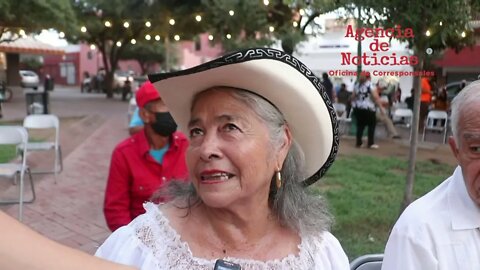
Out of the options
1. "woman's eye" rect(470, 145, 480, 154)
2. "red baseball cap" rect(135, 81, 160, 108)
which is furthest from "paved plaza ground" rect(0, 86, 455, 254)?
"woman's eye" rect(470, 145, 480, 154)

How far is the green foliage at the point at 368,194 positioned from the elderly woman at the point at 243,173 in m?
1.79

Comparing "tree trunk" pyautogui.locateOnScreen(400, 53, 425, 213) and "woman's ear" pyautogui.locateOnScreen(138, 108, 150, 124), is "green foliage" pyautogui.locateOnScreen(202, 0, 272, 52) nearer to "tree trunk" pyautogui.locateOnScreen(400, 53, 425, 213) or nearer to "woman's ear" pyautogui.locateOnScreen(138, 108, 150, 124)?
"tree trunk" pyautogui.locateOnScreen(400, 53, 425, 213)

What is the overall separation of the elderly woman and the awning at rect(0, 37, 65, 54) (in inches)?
1027

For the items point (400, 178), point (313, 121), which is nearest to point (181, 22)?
point (400, 178)

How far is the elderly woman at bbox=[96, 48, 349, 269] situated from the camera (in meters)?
1.46

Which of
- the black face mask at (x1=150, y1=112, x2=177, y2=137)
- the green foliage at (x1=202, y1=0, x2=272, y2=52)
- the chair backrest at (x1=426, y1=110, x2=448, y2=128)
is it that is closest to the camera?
the black face mask at (x1=150, y1=112, x2=177, y2=137)

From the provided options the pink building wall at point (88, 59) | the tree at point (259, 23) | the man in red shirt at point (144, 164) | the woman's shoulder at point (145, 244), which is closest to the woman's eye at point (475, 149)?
the woman's shoulder at point (145, 244)

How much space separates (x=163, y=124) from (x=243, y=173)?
68.0 inches

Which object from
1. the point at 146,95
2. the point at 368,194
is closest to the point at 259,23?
the point at 368,194

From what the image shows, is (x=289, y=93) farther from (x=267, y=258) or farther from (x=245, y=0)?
(x=245, y=0)

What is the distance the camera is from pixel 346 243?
15.2 feet

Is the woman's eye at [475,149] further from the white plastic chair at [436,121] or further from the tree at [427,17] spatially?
the white plastic chair at [436,121]

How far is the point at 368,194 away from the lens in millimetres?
6645

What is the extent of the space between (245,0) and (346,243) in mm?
9604
